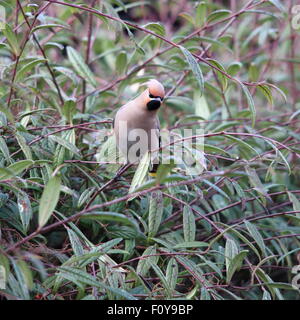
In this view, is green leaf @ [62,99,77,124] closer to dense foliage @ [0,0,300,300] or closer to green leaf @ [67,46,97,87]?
dense foliage @ [0,0,300,300]

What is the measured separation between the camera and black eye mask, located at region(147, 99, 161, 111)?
6.87 ft

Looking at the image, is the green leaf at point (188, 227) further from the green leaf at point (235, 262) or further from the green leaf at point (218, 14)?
the green leaf at point (218, 14)

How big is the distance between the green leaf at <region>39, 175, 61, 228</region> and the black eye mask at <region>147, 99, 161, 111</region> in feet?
2.70

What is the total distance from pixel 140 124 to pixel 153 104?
0.41 ft

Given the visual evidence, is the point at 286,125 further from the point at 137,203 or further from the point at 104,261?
the point at 104,261

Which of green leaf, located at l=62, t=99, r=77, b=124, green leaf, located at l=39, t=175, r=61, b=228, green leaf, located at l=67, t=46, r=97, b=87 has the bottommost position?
green leaf, located at l=39, t=175, r=61, b=228

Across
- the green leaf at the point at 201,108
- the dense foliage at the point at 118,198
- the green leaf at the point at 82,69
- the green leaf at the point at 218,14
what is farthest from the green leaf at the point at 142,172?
the green leaf at the point at 201,108

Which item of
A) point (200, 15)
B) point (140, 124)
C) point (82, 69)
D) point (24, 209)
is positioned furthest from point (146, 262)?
point (200, 15)

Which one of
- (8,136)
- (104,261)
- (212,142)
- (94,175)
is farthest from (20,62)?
(212,142)

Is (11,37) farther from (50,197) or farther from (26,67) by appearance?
(50,197)

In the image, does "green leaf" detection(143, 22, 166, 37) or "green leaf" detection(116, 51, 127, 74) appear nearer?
"green leaf" detection(143, 22, 166, 37)

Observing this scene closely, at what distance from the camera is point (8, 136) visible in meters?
1.85

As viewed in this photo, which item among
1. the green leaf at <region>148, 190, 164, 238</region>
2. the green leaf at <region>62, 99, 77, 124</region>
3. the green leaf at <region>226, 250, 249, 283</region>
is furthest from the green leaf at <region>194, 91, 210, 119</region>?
the green leaf at <region>226, 250, 249, 283</region>

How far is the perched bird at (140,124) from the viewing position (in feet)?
6.88
